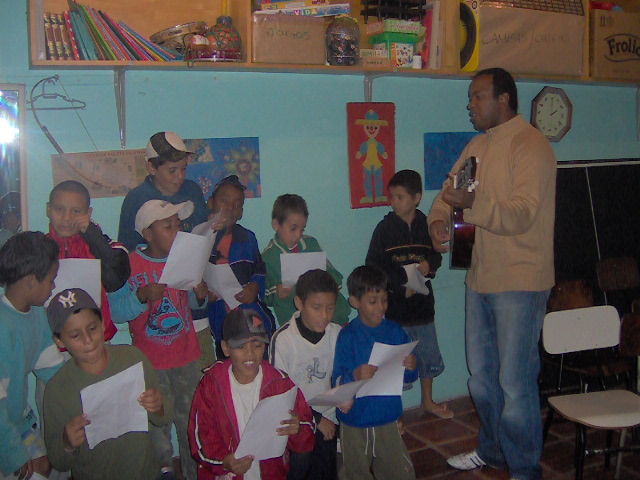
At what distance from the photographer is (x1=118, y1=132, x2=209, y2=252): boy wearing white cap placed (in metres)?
2.49

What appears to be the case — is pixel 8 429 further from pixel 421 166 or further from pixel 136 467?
pixel 421 166

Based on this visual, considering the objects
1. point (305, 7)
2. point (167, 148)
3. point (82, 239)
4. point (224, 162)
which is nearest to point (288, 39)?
point (305, 7)

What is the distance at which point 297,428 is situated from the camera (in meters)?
2.06

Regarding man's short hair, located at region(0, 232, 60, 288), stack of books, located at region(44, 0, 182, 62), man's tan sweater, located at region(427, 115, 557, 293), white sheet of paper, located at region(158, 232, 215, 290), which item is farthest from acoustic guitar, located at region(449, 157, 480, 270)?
man's short hair, located at region(0, 232, 60, 288)

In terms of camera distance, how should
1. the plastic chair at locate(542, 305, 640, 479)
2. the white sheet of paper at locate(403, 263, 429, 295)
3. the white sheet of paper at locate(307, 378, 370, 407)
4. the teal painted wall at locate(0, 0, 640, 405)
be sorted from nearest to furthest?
the white sheet of paper at locate(307, 378, 370, 407) → the plastic chair at locate(542, 305, 640, 479) → the teal painted wall at locate(0, 0, 640, 405) → the white sheet of paper at locate(403, 263, 429, 295)

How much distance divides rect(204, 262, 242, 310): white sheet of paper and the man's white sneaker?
4.07ft

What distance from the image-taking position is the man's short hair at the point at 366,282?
254 centimetres

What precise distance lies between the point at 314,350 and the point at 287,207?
28.2 inches

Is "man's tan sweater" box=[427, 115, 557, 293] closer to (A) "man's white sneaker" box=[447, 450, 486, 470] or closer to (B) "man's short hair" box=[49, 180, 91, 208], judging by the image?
(A) "man's white sneaker" box=[447, 450, 486, 470]

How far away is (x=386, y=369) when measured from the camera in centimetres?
231

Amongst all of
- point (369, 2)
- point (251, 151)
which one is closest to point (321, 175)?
point (251, 151)

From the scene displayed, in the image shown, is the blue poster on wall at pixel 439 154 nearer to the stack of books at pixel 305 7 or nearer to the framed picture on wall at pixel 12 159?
the stack of books at pixel 305 7

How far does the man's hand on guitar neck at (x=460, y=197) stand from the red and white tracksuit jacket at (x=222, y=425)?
927 millimetres

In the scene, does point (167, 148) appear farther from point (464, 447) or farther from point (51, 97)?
point (464, 447)
